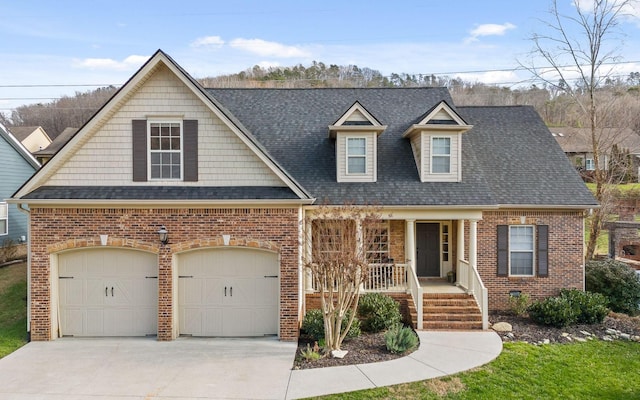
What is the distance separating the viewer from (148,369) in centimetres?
845

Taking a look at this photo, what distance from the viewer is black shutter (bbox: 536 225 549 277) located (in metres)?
13.1

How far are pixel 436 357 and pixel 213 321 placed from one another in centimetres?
559

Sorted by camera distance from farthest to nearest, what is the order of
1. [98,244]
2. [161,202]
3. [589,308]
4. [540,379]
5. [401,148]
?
[401,148] < [589,308] < [98,244] < [161,202] < [540,379]

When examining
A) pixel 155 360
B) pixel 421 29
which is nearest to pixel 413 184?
pixel 155 360

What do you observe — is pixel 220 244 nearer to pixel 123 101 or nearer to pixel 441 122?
pixel 123 101

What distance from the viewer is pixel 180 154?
1058cm

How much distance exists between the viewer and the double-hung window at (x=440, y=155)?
13.1m

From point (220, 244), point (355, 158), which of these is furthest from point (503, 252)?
point (220, 244)

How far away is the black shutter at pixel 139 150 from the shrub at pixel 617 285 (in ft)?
46.8

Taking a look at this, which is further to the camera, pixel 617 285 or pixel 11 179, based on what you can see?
pixel 11 179

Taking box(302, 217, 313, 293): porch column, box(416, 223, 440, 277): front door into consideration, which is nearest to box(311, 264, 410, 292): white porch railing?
box(302, 217, 313, 293): porch column

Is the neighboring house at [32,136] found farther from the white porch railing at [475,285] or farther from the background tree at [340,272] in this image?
the white porch railing at [475,285]

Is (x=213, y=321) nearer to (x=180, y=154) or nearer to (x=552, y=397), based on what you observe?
(x=180, y=154)

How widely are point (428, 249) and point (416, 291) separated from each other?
10.6 ft
